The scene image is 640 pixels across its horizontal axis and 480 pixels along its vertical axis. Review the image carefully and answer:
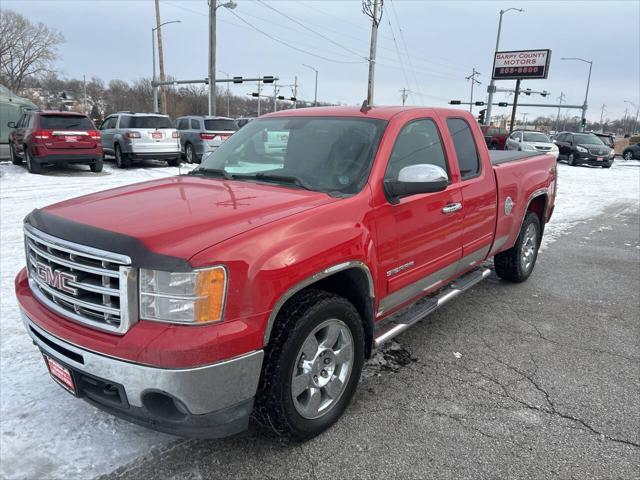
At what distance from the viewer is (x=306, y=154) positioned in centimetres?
345

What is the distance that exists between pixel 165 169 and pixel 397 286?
13.4 metres

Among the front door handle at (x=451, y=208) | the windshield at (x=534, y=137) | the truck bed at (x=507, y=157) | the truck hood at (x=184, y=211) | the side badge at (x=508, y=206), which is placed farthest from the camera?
the windshield at (x=534, y=137)

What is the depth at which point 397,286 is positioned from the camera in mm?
3326

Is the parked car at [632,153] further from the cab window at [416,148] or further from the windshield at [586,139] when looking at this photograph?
the cab window at [416,148]

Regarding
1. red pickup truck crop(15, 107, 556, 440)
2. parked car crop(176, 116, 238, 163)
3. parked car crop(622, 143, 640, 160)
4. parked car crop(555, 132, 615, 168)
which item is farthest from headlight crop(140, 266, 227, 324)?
parked car crop(622, 143, 640, 160)

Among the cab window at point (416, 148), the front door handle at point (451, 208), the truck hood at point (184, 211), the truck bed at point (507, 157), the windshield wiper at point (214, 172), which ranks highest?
the cab window at point (416, 148)

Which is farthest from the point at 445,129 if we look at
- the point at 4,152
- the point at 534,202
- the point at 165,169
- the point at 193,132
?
the point at 4,152

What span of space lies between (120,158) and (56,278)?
46.0ft

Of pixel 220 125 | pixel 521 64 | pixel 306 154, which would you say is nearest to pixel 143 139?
pixel 220 125

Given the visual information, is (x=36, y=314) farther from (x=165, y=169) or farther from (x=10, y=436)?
(x=165, y=169)

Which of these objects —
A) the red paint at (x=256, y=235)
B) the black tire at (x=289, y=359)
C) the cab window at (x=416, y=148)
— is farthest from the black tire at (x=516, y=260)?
the black tire at (x=289, y=359)

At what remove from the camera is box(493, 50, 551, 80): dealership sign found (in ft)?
132

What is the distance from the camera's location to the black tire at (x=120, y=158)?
50.0 ft

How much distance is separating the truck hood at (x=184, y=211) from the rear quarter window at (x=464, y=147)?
171 centimetres
